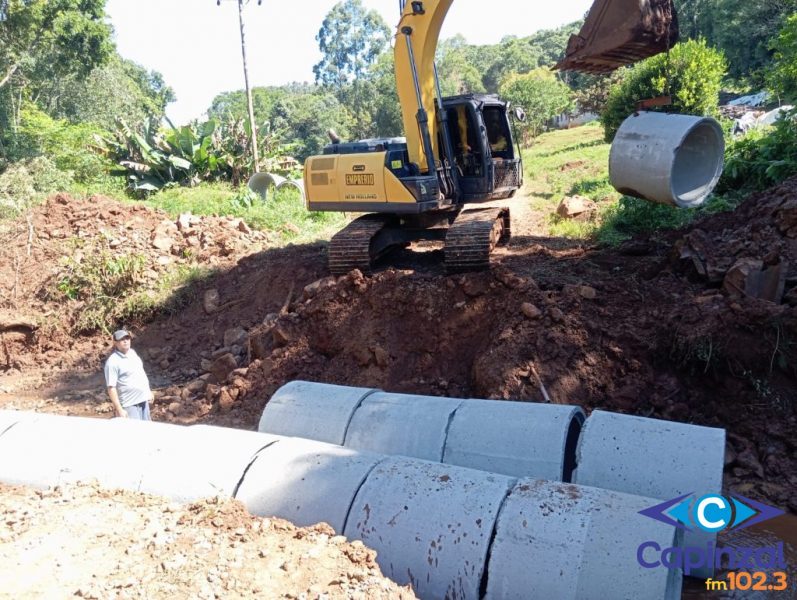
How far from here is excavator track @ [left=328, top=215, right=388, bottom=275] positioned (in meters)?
8.45

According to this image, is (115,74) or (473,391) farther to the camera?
(115,74)

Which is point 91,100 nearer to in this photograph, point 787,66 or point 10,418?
point 787,66

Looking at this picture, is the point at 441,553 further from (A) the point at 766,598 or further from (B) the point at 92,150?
(B) the point at 92,150

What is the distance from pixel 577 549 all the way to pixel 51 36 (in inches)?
842

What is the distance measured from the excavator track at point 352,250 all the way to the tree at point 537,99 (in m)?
28.3

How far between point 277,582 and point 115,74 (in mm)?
34565

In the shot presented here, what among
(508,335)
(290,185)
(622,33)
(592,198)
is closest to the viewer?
(622,33)

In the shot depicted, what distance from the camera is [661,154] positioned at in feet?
19.8

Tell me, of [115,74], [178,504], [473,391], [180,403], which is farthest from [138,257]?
[115,74]

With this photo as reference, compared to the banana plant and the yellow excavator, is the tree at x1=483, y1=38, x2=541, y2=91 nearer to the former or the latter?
the banana plant

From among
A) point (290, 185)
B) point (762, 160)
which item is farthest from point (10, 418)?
point (290, 185)

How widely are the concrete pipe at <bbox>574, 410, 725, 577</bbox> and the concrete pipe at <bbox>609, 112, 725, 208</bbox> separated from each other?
2524 millimetres

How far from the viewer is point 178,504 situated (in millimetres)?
4199


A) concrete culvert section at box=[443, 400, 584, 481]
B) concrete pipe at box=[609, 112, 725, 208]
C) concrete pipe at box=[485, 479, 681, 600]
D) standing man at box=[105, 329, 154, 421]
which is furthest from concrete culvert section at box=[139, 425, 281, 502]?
concrete pipe at box=[609, 112, 725, 208]
